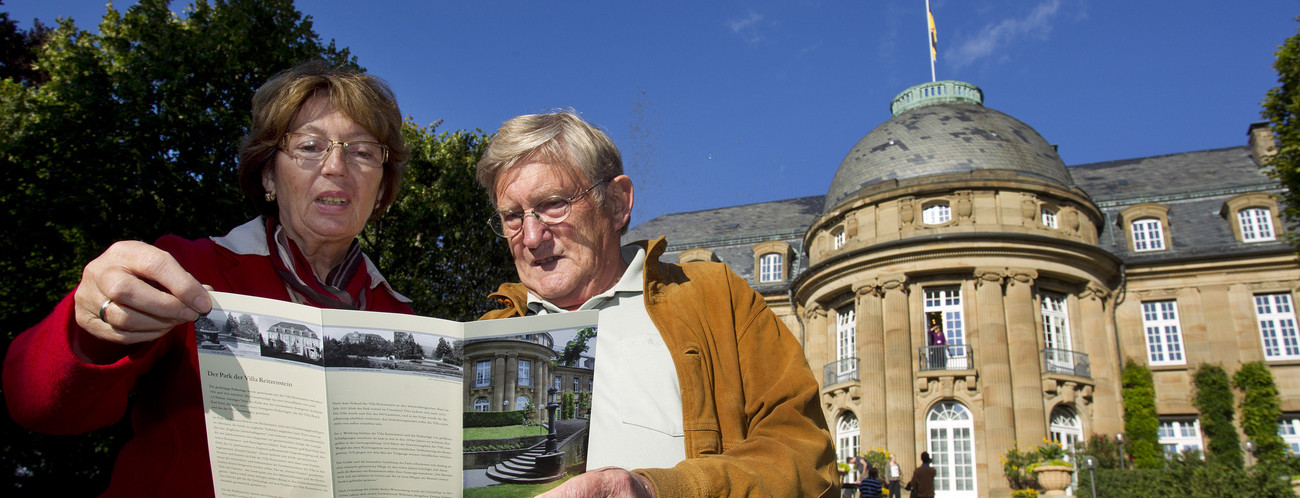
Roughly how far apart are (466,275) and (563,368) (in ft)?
43.0

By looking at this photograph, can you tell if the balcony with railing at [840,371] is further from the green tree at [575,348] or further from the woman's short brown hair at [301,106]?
the green tree at [575,348]

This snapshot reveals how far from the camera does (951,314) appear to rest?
22812 mm

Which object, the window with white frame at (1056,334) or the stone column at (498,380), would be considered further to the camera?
the window with white frame at (1056,334)

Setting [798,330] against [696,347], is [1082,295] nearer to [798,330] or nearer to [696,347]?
[798,330]

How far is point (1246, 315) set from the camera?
24172mm

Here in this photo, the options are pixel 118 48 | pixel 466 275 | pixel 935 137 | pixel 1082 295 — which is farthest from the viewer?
pixel 935 137

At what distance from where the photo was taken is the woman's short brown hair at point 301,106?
223cm

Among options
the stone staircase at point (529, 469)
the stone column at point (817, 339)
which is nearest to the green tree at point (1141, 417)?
the stone column at point (817, 339)

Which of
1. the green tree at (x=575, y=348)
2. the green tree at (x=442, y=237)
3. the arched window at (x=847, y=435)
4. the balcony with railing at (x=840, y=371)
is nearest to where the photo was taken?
the green tree at (x=575, y=348)

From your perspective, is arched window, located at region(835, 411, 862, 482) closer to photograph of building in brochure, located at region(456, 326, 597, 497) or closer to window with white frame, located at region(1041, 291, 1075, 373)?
window with white frame, located at region(1041, 291, 1075, 373)

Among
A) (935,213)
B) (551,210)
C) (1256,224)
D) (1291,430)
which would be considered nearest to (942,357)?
(935,213)

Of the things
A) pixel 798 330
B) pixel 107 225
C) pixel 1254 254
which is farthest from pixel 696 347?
pixel 1254 254

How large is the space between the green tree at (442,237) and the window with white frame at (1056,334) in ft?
49.2

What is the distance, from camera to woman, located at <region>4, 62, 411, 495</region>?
1.53 metres
